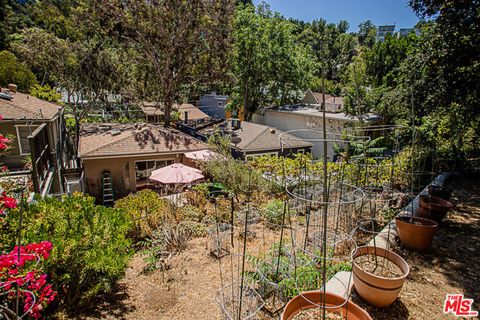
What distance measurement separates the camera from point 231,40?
65.8ft

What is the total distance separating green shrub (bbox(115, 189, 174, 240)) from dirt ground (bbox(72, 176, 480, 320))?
1248 millimetres

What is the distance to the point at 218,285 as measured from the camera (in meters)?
4.98

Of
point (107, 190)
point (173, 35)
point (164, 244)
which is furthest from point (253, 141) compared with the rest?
point (164, 244)

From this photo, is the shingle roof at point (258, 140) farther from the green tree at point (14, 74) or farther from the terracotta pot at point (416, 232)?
the green tree at point (14, 74)

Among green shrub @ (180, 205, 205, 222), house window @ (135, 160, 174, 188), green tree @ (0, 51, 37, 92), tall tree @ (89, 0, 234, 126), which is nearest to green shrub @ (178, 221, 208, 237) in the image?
green shrub @ (180, 205, 205, 222)

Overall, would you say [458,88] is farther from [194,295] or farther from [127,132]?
[127,132]

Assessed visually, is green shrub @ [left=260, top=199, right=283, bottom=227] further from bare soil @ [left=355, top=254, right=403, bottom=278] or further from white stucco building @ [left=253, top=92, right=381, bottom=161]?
white stucco building @ [left=253, top=92, right=381, bottom=161]

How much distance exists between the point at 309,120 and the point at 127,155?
14.0 m

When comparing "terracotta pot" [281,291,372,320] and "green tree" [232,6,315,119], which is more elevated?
"green tree" [232,6,315,119]

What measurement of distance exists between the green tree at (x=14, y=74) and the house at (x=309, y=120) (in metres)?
20.6

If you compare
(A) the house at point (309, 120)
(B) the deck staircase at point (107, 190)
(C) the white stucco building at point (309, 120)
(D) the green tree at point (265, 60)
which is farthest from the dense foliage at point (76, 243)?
(D) the green tree at point (265, 60)

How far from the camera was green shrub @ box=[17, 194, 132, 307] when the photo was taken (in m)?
4.00

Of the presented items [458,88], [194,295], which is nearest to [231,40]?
[458,88]

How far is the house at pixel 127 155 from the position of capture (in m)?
13.0
